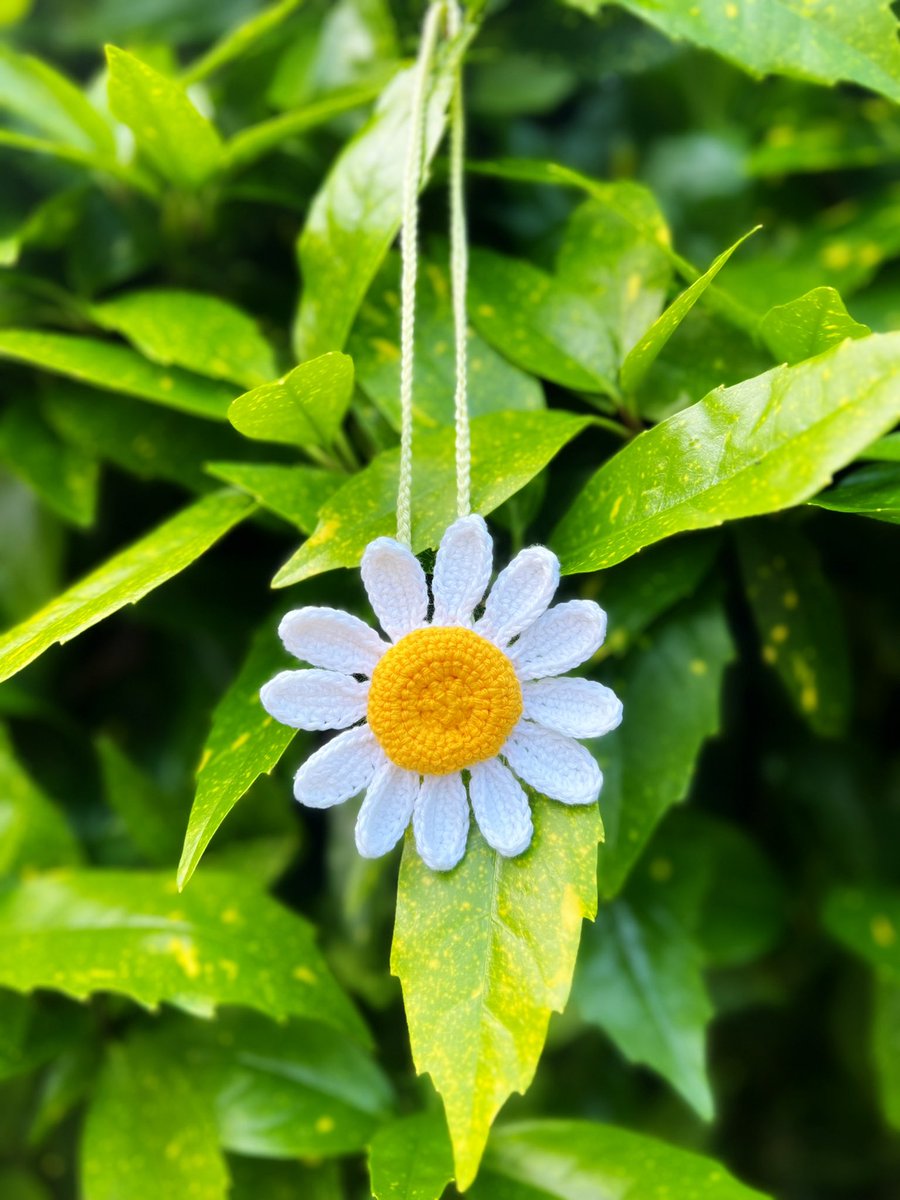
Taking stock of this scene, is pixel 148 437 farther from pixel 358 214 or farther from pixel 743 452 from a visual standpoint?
pixel 743 452

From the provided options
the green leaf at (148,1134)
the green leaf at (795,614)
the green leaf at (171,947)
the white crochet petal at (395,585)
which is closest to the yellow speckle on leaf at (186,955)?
the green leaf at (171,947)

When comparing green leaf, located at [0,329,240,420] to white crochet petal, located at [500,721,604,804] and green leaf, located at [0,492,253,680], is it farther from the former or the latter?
white crochet petal, located at [500,721,604,804]

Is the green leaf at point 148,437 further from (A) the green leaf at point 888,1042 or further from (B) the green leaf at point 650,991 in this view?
(A) the green leaf at point 888,1042

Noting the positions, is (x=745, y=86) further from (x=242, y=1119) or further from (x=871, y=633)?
(x=242, y=1119)

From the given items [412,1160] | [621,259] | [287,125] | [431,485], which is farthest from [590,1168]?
[287,125]

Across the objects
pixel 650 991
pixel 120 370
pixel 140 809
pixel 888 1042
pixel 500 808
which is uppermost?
pixel 120 370

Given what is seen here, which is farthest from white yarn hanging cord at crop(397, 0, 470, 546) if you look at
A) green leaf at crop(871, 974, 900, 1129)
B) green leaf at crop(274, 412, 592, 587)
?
green leaf at crop(871, 974, 900, 1129)

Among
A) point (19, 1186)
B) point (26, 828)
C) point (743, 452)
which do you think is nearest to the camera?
point (743, 452)
